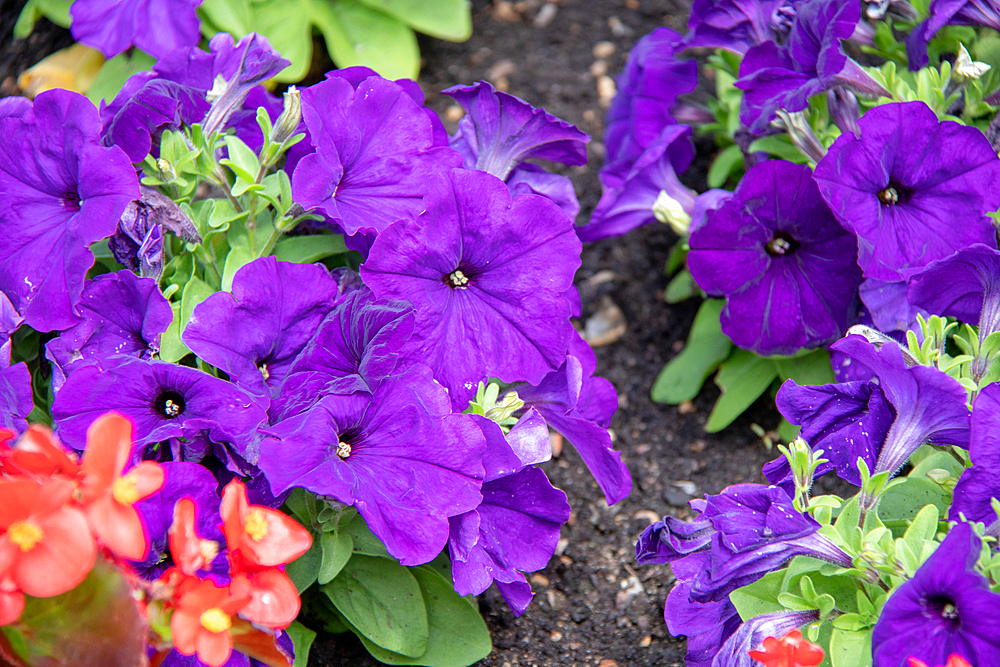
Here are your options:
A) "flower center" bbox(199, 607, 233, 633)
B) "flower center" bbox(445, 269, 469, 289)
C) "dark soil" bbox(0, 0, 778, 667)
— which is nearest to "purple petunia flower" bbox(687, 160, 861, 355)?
"dark soil" bbox(0, 0, 778, 667)

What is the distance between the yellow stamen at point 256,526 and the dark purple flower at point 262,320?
34cm

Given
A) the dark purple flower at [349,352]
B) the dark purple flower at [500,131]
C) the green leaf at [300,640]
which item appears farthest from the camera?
the dark purple flower at [500,131]

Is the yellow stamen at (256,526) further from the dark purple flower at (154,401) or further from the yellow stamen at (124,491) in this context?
the dark purple flower at (154,401)

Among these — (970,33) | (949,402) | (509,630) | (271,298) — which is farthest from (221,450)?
(970,33)

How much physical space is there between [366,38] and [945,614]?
2151 millimetres

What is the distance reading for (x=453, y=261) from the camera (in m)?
1.44

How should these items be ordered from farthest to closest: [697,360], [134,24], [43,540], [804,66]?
[697,360] < [134,24] < [804,66] < [43,540]

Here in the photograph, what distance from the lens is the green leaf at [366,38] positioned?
2395mm

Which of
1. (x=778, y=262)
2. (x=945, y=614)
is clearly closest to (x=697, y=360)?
(x=778, y=262)

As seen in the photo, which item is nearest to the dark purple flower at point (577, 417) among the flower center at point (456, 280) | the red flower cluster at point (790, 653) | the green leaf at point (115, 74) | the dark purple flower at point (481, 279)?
the dark purple flower at point (481, 279)

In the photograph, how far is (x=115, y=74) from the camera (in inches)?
86.7

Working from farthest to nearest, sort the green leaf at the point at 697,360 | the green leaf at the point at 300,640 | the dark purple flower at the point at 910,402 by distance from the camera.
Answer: the green leaf at the point at 697,360, the green leaf at the point at 300,640, the dark purple flower at the point at 910,402

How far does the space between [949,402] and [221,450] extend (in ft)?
3.74

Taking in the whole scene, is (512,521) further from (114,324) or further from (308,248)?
(114,324)
